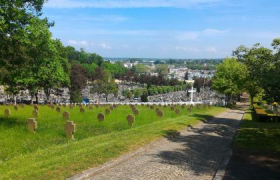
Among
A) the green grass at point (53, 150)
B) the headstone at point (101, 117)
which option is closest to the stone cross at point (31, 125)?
the green grass at point (53, 150)

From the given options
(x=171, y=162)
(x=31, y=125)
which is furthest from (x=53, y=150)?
(x=31, y=125)

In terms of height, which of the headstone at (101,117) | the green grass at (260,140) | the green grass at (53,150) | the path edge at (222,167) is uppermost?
the headstone at (101,117)

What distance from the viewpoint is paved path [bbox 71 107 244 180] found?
28.4 feet

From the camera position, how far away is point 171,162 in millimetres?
10281

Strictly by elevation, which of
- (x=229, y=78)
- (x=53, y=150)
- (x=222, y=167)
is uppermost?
(x=229, y=78)

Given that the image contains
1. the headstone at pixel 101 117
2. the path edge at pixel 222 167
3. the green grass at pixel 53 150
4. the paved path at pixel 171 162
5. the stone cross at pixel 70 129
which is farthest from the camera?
the headstone at pixel 101 117

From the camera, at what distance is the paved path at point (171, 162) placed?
8665mm

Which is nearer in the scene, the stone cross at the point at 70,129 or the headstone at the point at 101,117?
the stone cross at the point at 70,129

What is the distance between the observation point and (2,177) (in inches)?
304

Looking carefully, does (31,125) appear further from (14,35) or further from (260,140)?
(260,140)

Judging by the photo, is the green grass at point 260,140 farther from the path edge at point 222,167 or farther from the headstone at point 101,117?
the headstone at point 101,117

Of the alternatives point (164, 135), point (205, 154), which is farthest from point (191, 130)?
point (205, 154)

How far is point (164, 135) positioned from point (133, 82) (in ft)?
519

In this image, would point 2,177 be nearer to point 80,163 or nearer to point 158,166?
point 80,163
